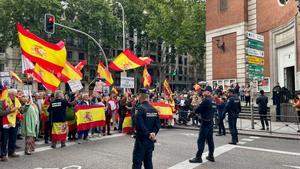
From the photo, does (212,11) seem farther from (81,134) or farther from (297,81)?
(81,134)

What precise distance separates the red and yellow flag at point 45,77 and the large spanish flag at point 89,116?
1.28 metres

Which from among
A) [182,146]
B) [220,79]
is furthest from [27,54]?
[220,79]

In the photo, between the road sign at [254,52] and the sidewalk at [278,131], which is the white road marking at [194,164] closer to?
the sidewalk at [278,131]

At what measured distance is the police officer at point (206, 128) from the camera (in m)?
9.01

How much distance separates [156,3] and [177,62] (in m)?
42.3

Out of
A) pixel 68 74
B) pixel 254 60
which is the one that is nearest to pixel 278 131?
pixel 254 60

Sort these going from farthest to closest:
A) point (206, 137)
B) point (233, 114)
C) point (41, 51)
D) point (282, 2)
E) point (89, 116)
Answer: point (282, 2)
point (89, 116)
point (233, 114)
point (41, 51)
point (206, 137)

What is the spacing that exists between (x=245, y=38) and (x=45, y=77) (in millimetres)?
21227

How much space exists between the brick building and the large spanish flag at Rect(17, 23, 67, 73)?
15396 mm

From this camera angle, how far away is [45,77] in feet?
41.4

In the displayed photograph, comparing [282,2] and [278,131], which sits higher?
[282,2]

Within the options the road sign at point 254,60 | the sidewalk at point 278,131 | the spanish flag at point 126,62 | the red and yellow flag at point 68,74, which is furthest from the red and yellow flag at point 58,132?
the road sign at point 254,60

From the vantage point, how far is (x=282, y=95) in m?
20.0

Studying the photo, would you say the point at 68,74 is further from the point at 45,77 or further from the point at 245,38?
the point at 245,38
